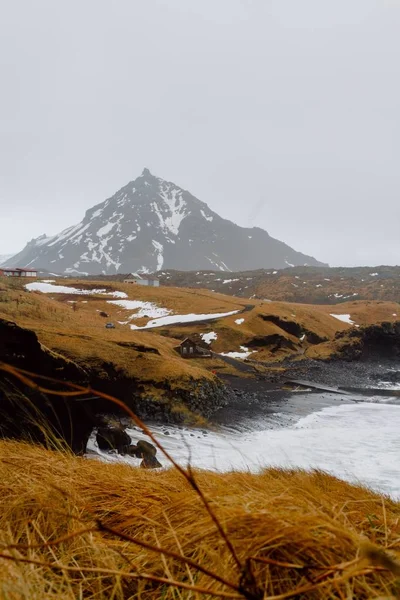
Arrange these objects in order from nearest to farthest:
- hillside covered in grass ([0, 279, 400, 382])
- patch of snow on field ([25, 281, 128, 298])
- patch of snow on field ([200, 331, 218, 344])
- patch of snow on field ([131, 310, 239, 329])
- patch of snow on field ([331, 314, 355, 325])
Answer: hillside covered in grass ([0, 279, 400, 382])
patch of snow on field ([200, 331, 218, 344])
patch of snow on field ([131, 310, 239, 329])
patch of snow on field ([331, 314, 355, 325])
patch of snow on field ([25, 281, 128, 298])

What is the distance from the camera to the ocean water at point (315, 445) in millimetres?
12383

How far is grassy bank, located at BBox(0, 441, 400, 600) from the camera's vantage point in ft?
4.37

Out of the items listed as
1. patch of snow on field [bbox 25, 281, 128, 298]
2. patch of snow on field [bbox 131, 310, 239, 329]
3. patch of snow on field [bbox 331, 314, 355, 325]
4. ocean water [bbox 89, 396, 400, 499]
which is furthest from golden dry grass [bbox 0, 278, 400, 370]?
ocean water [bbox 89, 396, 400, 499]

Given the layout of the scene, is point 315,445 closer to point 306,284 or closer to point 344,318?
point 344,318

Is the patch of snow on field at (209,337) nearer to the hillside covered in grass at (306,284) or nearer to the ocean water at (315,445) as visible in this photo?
the ocean water at (315,445)

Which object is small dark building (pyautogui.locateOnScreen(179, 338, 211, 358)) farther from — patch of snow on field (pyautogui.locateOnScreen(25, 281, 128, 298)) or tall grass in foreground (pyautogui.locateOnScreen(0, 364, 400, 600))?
patch of snow on field (pyautogui.locateOnScreen(25, 281, 128, 298))

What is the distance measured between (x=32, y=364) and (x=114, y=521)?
9.74 metres

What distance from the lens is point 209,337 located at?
145ft

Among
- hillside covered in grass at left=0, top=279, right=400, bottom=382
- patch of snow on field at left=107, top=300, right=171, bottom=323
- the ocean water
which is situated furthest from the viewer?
patch of snow on field at left=107, top=300, right=171, bottom=323

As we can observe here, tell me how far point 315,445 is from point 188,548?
53.4 feet

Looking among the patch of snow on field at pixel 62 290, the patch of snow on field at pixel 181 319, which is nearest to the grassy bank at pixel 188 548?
the patch of snow on field at pixel 181 319

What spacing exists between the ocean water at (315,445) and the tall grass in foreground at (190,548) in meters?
8.42

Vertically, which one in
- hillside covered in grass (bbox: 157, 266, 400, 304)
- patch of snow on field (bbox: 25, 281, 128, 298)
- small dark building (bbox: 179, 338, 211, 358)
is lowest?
small dark building (bbox: 179, 338, 211, 358)

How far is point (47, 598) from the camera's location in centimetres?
136
